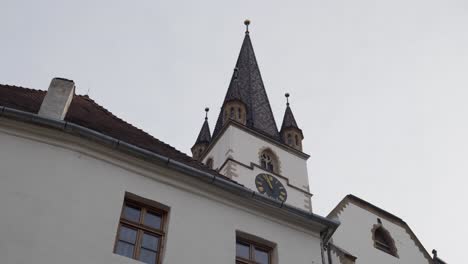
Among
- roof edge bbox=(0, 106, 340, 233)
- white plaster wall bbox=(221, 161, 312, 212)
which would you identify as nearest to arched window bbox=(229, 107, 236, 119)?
white plaster wall bbox=(221, 161, 312, 212)

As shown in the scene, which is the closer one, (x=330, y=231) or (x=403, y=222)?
(x=330, y=231)

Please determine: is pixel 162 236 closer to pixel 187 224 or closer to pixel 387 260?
pixel 187 224

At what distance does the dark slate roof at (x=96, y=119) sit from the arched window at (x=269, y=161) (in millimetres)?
19743

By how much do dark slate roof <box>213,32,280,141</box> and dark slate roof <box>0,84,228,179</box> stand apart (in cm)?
2189

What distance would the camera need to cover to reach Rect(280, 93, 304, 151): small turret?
1416 inches

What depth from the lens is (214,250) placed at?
9656mm

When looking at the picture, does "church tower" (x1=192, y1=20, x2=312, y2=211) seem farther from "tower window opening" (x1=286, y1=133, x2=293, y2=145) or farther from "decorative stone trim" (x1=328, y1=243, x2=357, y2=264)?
"decorative stone trim" (x1=328, y1=243, x2=357, y2=264)

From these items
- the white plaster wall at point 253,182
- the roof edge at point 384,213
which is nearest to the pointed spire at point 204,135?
the white plaster wall at point 253,182

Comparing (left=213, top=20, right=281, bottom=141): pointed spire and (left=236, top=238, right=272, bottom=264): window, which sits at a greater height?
(left=213, top=20, right=281, bottom=141): pointed spire

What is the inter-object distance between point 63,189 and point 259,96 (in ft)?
105

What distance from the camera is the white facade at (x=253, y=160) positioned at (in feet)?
97.5

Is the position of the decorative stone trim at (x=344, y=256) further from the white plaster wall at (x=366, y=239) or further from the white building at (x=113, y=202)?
the white building at (x=113, y=202)

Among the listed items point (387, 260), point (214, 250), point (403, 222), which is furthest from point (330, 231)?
point (403, 222)

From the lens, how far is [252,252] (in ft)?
33.8
